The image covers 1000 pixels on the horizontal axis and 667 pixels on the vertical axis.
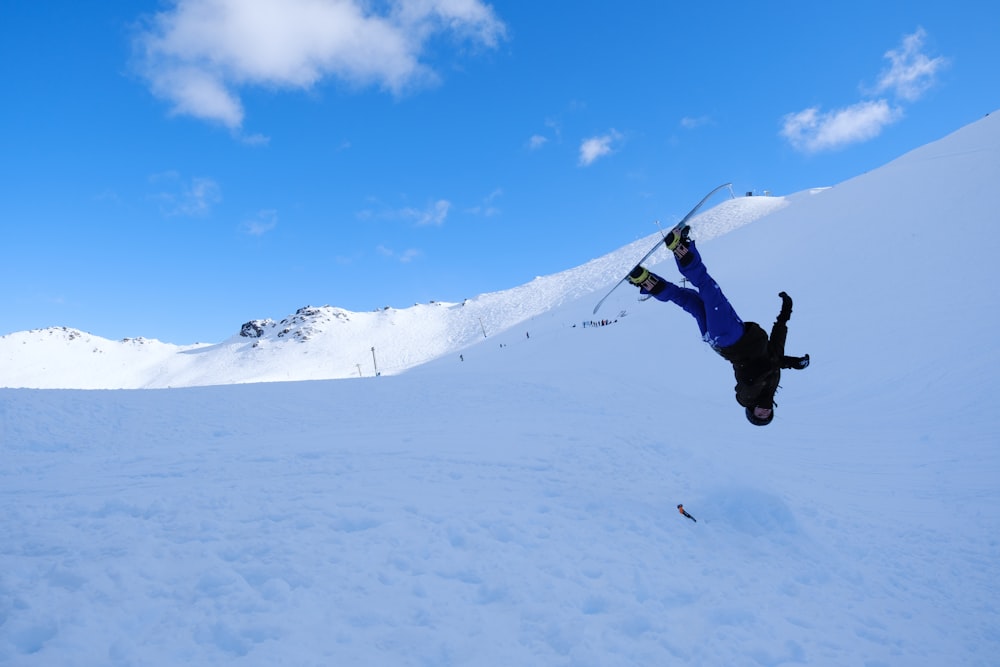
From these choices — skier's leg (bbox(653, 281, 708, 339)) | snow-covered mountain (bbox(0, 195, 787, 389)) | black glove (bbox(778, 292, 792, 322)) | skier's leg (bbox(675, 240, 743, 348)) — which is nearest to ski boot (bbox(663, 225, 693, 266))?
skier's leg (bbox(675, 240, 743, 348))

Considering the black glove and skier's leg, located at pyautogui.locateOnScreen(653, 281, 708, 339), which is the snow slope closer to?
skier's leg, located at pyautogui.locateOnScreen(653, 281, 708, 339)

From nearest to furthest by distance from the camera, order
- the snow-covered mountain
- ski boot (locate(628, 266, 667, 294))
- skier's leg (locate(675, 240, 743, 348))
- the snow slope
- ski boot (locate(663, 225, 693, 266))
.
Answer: the snow slope
ski boot (locate(663, 225, 693, 266))
skier's leg (locate(675, 240, 743, 348))
ski boot (locate(628, 266, 667, 294))
the snow-covered mountain

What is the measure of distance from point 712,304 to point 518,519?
4.74 m

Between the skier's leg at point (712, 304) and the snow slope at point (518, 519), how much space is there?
3604mm

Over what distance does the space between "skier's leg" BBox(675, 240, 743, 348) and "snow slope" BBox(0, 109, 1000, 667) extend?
142 inches

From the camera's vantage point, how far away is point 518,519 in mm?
8125

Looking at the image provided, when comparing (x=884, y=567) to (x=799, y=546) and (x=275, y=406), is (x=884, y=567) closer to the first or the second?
(x=799, y=546)

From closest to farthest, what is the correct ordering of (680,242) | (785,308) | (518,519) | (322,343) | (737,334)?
1. (680,242)
2. (785,308)
3. (737,334)
4. (518,519)
5. (322,343)

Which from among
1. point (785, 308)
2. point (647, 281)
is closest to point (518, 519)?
point (647, 281)

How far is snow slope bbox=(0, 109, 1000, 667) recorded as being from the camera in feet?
18.0

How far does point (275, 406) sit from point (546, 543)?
11597mm

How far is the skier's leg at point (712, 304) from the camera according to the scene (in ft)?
23.2

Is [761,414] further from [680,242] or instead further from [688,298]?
[680,242]

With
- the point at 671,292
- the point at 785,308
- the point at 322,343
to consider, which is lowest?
the point at 785,308
